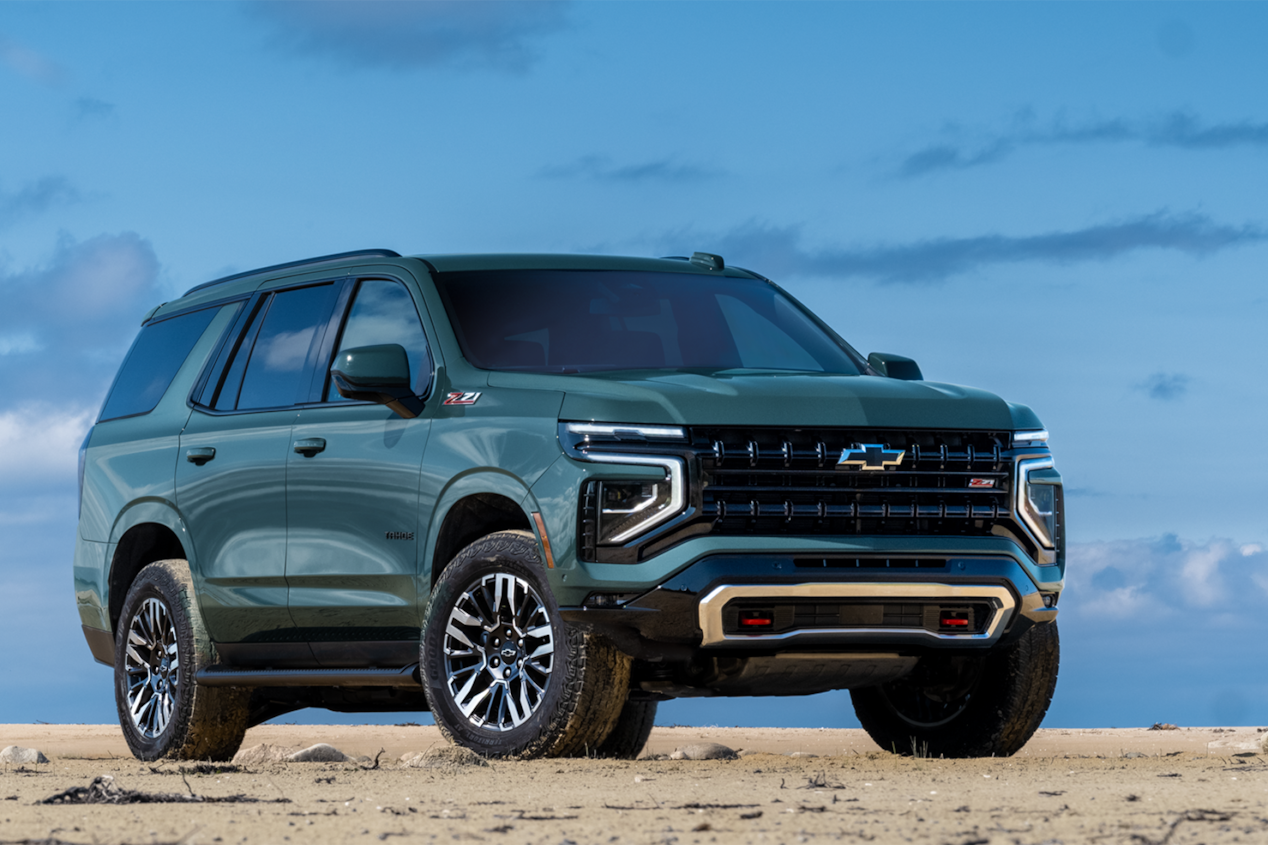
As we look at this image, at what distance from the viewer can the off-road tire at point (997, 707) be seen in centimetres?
916

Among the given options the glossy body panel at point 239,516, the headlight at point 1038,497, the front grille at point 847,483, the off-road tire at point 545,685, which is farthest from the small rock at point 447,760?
the headlight at point 1038,497

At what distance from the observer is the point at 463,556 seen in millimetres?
8367

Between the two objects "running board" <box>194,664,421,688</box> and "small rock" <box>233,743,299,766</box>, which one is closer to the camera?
"running board" <box>194,664,421,688</box>

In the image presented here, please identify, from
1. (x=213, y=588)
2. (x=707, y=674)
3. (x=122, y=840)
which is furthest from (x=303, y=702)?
(x=122, y=840)

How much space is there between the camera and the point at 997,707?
9258mm

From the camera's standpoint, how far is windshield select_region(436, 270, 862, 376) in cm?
896

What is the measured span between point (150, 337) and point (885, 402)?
550cm

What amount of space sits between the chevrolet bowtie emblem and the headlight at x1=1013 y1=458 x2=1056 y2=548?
0.74 meters

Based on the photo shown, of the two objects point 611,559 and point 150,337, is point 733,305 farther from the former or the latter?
point 150,337

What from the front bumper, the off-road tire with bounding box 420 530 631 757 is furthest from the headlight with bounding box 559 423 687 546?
the off-road tire with bounding box 420 530 631 757

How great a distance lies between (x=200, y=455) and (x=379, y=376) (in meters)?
2.17

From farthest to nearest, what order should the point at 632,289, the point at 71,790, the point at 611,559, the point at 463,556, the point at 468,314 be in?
the point at 632,289
the point at 468,314
the point at 463,556
the point at 611,559
the point at 71,790

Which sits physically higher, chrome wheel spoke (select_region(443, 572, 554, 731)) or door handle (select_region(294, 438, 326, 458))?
door handle (select_region(294, 438, 326, 458))

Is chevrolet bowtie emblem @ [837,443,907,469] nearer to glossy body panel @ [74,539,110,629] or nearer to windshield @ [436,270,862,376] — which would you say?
windshield @ [436,270,862,376]
